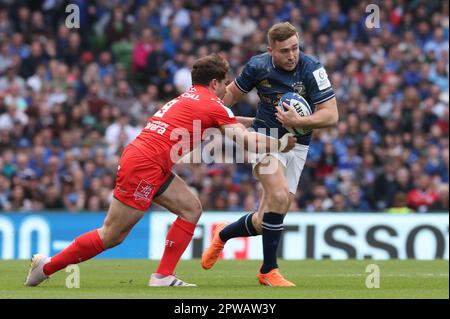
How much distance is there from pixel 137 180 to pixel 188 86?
11.2 metres

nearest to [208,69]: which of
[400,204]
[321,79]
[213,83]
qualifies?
[213,83]

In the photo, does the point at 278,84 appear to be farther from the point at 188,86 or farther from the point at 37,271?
the point at 188,86

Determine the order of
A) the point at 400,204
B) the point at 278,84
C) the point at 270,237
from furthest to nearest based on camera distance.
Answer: the point at 400,204 < the point at 278,84 < the point at 270,237

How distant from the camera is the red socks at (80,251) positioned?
31.4 ft

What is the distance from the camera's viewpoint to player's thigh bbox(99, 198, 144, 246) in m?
9.54

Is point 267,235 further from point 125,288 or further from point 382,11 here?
point 382,11

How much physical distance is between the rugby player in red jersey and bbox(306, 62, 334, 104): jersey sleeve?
0.57 metres

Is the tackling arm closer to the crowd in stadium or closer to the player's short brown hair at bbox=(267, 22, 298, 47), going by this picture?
the player's short brown hair at bbox=(267, 22, 298, 47)

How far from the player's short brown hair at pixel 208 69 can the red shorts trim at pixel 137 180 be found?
2.84ft

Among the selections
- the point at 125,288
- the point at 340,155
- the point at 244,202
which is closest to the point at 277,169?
the point at 125,288

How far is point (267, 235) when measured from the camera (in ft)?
33.8

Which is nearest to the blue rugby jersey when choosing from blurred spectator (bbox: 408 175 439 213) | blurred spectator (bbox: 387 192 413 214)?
blurred spectator (bbox: 387 192 413 214)

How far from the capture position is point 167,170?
980 cm

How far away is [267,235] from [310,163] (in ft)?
30.4
